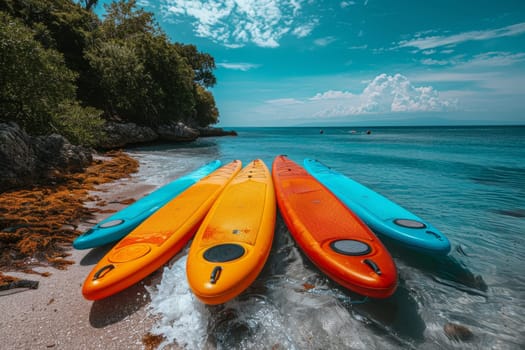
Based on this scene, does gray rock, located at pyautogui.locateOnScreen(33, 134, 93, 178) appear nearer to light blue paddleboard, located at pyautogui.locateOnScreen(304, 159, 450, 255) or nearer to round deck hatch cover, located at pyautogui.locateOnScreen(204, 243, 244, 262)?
round deck hatch cover, located at pyautogui.locateOnScreen(204, 243, 244, 262)

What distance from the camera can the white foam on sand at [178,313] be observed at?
2.07 meters

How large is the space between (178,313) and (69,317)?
1.04m

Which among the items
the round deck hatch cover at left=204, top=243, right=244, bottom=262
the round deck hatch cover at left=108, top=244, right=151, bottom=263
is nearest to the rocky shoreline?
the round deck hatch cover at left=108, top=244, right=151, bottom=263

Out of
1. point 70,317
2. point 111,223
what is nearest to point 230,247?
point 70,317

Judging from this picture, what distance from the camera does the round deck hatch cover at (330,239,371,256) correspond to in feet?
8.52

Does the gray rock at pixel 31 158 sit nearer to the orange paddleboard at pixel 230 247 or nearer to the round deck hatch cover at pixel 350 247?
the orange paddleboard at pixel 230 247

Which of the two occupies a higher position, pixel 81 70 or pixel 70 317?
pixel 81 70

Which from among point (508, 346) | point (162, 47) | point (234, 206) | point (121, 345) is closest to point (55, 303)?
point (121, 345)

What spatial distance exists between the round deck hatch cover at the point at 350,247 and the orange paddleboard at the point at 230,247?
0.83m

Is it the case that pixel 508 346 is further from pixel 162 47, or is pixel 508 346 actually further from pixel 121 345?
pixel 162 47

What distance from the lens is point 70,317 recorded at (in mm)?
2232

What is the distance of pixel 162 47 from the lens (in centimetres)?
1994

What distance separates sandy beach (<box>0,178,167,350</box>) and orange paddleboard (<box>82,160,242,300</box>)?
247mm

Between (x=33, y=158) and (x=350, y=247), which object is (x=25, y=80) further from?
(x=350, y=247)
